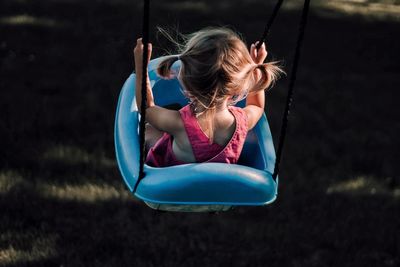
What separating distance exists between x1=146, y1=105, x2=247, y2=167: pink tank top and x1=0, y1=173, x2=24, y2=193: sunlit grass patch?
5.89 ft

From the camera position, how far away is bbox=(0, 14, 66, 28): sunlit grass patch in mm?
6004

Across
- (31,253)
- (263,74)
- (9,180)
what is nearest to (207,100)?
(263,74)

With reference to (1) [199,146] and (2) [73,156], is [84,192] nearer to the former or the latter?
(2) [73,156]

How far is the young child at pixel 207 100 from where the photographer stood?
221cm

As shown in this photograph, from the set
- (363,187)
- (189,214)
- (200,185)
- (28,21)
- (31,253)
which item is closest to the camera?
(200,185)

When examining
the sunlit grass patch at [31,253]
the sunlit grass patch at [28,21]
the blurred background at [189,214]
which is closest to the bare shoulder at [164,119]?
the blurred background at [189,214]

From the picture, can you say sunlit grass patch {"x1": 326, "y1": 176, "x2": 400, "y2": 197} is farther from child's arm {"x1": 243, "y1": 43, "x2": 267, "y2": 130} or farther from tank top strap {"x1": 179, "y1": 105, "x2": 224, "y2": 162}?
tank top strap {"x1": 179, "y1": 105, "x2": 224, "y2": 162}

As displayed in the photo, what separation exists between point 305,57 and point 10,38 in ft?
7.73

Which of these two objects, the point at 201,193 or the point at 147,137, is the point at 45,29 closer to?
the point at 147,137

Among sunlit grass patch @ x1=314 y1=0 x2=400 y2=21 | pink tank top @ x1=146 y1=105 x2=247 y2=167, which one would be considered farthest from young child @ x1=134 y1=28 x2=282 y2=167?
sunlit grass patch @ x1=314 y1=0 x2=400 y2=21

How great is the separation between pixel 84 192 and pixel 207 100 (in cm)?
199

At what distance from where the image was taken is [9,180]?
4.12m

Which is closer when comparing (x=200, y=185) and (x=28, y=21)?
(x=200, y=185)

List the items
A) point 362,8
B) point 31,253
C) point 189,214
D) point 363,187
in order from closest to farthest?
point 31,253 → point 189,214 → point 363,187 → point 362,8
